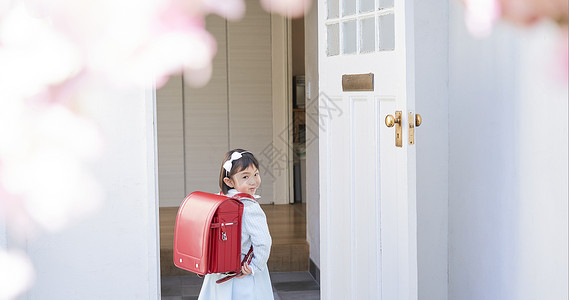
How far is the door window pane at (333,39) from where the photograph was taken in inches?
130

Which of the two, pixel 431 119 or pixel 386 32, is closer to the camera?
pixel 386 32

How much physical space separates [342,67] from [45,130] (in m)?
1.26

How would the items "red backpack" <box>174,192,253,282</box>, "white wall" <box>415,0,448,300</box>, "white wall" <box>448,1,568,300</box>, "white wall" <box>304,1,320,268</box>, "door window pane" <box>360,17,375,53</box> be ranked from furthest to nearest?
"white wall" <box>304,1,320,268</box>
"white wall" <box>415,0,448,300</box>
"door window pane" <box>360,17,375,53</box>
"red backpack" <box>174,192,253,282</box>
"white wall" <box>448,1,568,300</box>

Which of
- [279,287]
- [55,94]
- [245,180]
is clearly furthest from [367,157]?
[279,287]

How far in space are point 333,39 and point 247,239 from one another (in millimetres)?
1022

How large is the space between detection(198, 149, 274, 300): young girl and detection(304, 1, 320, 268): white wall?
1.84 metres

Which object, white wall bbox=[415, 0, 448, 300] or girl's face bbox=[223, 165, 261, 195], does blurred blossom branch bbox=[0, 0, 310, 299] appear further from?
white wall bbox=[415, 0, 448, 300]

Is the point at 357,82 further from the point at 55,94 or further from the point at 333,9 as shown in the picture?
the point at 55,94

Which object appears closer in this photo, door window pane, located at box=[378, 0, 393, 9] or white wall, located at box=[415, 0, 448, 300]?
door window pane, located at box=[378, 0, 393, 9]

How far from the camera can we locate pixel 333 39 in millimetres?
3350

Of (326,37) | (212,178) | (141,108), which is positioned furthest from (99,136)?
(212,178)

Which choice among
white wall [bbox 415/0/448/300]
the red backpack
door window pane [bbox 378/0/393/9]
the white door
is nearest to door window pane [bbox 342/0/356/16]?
the white door

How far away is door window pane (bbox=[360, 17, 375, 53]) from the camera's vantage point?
10.0ft

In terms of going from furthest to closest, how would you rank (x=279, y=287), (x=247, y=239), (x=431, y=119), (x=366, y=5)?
(x=279, y=287) < (x=431, y=119) < (x=366, y=5) < (x=247, y=239)
